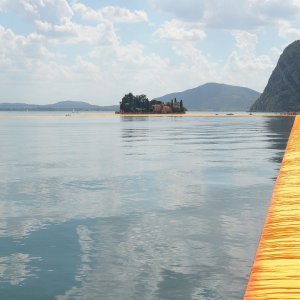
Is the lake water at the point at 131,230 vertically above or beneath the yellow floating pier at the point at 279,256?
beneath

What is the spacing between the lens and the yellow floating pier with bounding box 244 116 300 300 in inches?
365

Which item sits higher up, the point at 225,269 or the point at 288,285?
the point at 288,285

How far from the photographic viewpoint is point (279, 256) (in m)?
11.6

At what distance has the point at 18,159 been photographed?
42.2 m

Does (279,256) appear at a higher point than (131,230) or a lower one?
higher

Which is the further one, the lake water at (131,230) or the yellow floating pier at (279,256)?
the lake water at (131,230)

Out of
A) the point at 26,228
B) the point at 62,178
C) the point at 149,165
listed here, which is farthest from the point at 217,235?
the point at 149,165

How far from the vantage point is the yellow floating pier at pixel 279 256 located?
30.4 feet

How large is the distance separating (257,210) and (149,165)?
16.6 meters

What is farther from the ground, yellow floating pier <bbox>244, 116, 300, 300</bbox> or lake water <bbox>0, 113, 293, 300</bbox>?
yellow floating pier <bbox>244, 116, 300, 300</bbox>

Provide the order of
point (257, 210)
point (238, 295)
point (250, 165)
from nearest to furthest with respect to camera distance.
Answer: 1. point (238, 295)
2. point (257, 210)
3. point (250, 165)

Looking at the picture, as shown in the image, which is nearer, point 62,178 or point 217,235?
point 217,235

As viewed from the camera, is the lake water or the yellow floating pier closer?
the yellow floating pier

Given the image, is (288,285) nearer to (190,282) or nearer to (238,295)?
(238,295)
